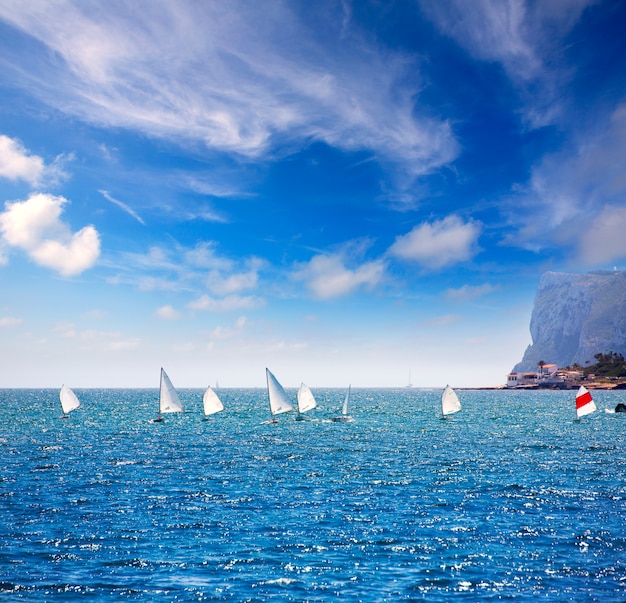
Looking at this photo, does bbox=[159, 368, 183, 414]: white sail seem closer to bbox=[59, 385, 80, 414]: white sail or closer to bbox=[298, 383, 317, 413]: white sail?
bbox=[298, 383, 317, 413]: white sail

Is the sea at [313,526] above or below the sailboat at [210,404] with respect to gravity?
below

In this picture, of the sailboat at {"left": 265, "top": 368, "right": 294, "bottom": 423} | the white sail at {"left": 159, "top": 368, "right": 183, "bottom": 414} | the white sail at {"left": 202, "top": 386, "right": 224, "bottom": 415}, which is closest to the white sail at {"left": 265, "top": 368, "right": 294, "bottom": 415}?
the sailboat at {"left": 265, "top": 368, "right": 294, "bottom": 423}

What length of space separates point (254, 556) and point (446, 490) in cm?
2059

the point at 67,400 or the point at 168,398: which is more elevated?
the point at 168,398

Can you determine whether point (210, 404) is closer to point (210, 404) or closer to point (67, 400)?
point (210, 404)

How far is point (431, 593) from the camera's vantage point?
21984mm

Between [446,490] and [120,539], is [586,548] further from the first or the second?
[120,539]

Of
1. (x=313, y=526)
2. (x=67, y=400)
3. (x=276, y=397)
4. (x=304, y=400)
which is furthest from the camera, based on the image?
(x=67, y=400)

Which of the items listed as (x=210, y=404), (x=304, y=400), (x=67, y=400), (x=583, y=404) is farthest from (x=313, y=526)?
(x=67, y=400)

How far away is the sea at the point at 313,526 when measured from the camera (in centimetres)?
2272

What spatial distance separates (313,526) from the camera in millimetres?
31438

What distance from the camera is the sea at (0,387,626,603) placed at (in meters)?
22.7

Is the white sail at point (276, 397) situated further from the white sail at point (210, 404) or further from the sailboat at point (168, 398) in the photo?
the white sail at point (210, 404)

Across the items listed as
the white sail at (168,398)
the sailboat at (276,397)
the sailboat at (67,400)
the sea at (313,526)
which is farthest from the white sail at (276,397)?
the sailboat at (67,400)
